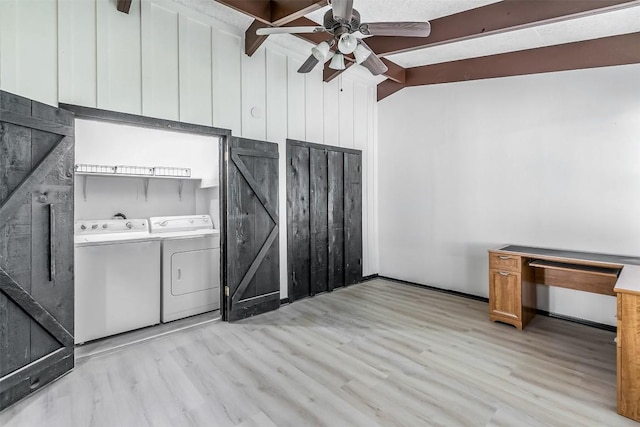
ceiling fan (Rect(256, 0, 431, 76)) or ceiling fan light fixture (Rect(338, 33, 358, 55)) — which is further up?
ceiling fan (Rect(256, 0, 431, 76))

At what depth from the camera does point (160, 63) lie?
3.12 metres

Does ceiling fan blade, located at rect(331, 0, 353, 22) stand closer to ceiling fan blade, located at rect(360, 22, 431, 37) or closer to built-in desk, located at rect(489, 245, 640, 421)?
ceiling fan blade, located at rect(360, 22, 431, 37)

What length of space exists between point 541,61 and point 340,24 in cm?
297

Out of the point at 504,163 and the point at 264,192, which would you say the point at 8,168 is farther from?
the point at 504,163

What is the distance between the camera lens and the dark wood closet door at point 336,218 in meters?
4.85

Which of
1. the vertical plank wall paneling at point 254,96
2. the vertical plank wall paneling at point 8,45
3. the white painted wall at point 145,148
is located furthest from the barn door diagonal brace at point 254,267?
the vertical plank wall paneling at point 8,45

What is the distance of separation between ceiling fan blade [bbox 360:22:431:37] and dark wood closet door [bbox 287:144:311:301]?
2.05 m

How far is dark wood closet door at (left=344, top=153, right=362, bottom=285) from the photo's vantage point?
5078mm

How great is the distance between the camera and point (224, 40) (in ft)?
11.9

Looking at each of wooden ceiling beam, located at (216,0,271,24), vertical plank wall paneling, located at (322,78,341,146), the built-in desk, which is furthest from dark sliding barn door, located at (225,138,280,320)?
the built-in desk

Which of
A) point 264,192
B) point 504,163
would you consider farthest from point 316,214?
point 504,163

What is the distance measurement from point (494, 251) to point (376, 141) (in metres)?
2.90

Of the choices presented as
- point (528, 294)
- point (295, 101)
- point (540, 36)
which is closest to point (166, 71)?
point (295, 101)

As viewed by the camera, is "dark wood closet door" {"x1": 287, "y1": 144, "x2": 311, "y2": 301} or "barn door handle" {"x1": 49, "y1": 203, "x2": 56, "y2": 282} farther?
"dark wood closet door" {"x1": 287, "y1": 144, "x2": 311, "y2": 301}
